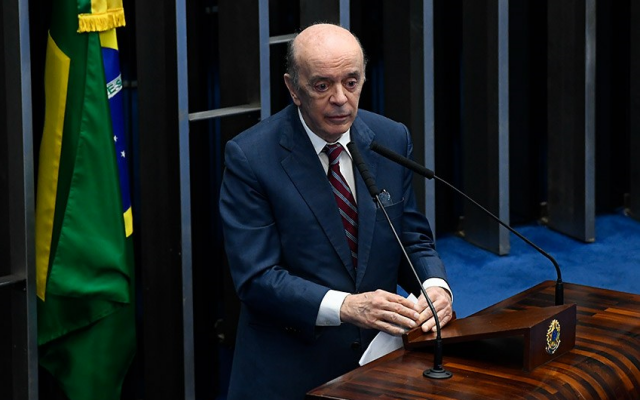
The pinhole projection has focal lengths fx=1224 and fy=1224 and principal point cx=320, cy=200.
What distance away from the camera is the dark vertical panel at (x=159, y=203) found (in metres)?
4.29

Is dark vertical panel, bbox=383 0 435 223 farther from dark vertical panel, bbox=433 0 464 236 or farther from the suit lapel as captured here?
the suit lapel

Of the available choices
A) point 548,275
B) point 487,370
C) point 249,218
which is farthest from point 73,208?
point 548,275

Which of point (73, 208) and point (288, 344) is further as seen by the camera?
point (73, 208)

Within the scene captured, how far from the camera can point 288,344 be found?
3.05 metres

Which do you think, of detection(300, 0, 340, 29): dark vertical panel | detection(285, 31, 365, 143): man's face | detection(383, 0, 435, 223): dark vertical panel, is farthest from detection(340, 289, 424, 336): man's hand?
detection(383, 0, 435, 223): dark vertical panel

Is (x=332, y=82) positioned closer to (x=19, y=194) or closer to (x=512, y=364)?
(x=512, y=364)

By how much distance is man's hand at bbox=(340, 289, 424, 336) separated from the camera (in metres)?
2.82

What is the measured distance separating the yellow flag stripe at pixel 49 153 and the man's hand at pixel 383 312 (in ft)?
4.99

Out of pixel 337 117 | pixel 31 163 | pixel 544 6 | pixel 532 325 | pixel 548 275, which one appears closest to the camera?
pixel 532 325

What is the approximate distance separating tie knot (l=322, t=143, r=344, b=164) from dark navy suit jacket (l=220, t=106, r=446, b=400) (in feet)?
0.14

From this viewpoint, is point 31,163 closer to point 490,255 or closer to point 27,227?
point 27,227

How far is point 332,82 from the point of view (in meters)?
2.95

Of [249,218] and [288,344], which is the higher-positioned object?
[249,218]

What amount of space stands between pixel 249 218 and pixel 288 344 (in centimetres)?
33
